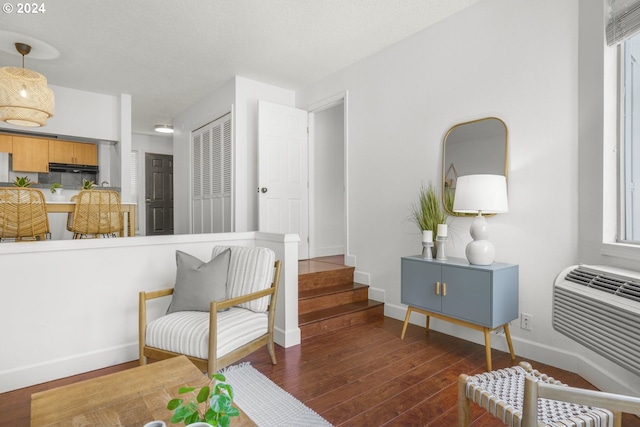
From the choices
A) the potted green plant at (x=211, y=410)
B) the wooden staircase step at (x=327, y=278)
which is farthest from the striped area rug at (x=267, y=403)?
the wooden staircase step at (x=327, y=278)

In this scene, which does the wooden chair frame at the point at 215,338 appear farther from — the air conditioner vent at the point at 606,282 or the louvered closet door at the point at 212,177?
the louvered closet door at the point at 212,177

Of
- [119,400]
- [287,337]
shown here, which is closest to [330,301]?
[287,337]

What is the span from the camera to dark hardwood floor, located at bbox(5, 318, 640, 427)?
185 cm

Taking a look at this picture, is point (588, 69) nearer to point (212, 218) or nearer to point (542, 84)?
point (542, 84)

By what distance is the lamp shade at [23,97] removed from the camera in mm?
3186

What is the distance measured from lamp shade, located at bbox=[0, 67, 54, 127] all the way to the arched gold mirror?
3.90 meters

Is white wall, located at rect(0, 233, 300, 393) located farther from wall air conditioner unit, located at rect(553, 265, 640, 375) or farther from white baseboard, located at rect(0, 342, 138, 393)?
wall air conditioner unit, located at rect(553, 265, 640, 375)

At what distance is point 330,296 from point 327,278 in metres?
0.32

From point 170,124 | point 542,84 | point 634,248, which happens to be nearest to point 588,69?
point 542,84

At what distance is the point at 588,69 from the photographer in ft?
7.29

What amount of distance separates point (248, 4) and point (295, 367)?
292 centimetres

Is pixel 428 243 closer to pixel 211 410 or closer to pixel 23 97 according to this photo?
pixel 211 410

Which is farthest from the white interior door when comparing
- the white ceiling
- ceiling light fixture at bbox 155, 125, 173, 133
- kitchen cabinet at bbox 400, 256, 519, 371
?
ceiling light fixture at bbox 155, 125, 173, 133

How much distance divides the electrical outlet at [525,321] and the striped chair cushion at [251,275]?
191cm
